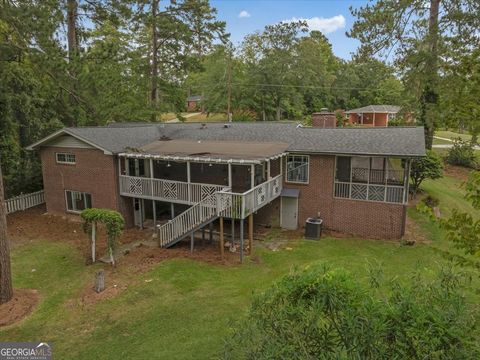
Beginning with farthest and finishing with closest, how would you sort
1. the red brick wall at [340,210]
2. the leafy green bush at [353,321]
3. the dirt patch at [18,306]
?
the red brick wall at [340,210] < the dirt patch at [18,306] < the leafy green bush at [353,321]

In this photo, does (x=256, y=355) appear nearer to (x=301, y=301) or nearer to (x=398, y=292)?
(x=301, y=301)

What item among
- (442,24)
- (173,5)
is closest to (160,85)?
(173,5)

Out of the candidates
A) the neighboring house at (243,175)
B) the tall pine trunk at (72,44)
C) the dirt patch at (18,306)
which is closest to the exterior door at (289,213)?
the neighboring house at (243,175)

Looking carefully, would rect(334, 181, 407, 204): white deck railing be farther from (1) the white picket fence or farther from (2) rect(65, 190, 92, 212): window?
(1) the white picket fence

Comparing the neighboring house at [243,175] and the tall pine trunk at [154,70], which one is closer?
the neighboring house at [243,175]

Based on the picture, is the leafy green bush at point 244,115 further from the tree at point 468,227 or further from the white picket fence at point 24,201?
the tree at point 468,227

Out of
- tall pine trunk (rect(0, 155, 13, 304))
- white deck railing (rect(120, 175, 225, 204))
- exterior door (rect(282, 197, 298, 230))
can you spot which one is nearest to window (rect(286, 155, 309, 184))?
exterior door (rect(282, 197, 298, 230))
